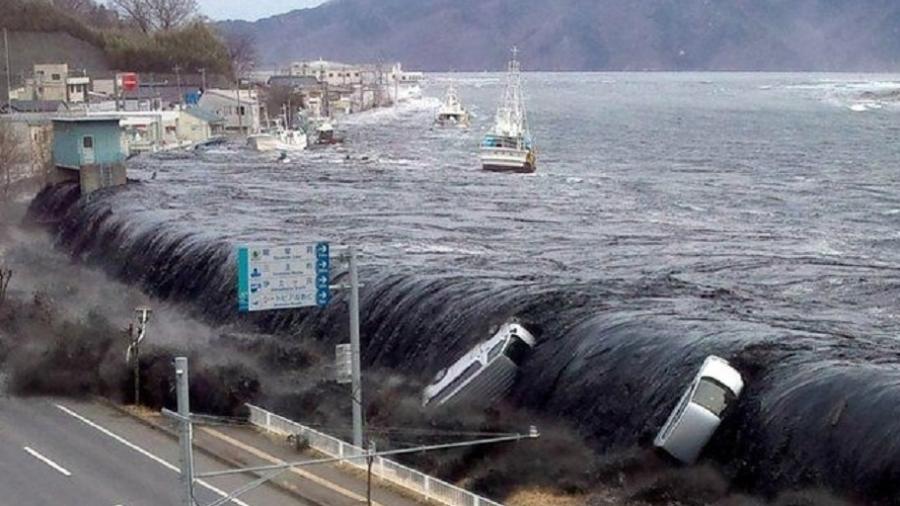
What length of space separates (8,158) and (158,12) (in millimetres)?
84953

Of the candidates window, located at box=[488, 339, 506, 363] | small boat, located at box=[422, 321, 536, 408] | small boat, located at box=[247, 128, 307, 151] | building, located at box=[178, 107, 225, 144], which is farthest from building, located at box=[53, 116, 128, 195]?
building, located at box=[178, 107, 225, 144]

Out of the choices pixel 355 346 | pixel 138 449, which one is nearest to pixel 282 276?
pixel 355 346

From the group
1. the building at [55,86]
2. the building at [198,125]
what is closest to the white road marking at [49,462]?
the building at [198,125]

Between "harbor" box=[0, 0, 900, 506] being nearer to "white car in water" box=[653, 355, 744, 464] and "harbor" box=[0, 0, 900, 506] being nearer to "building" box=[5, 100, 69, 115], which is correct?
"white car in water" box=[653, 355, 744, 464]

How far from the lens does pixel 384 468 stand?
58.7 feet

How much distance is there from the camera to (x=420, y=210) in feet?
148

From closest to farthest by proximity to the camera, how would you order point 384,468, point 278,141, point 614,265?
point 384,468, point 614,265, point 278,141

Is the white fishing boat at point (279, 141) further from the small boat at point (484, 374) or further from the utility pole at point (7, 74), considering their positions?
the small boat at point (484, 374)

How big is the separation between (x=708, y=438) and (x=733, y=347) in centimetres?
349

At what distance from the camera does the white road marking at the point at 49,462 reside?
1873cm

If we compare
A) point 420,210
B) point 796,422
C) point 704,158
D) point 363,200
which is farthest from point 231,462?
point 704,158

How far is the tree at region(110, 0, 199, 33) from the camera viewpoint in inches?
5118

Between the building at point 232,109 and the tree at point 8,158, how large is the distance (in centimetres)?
3242

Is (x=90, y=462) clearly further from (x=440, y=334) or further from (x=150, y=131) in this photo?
(x=150, y=131)
